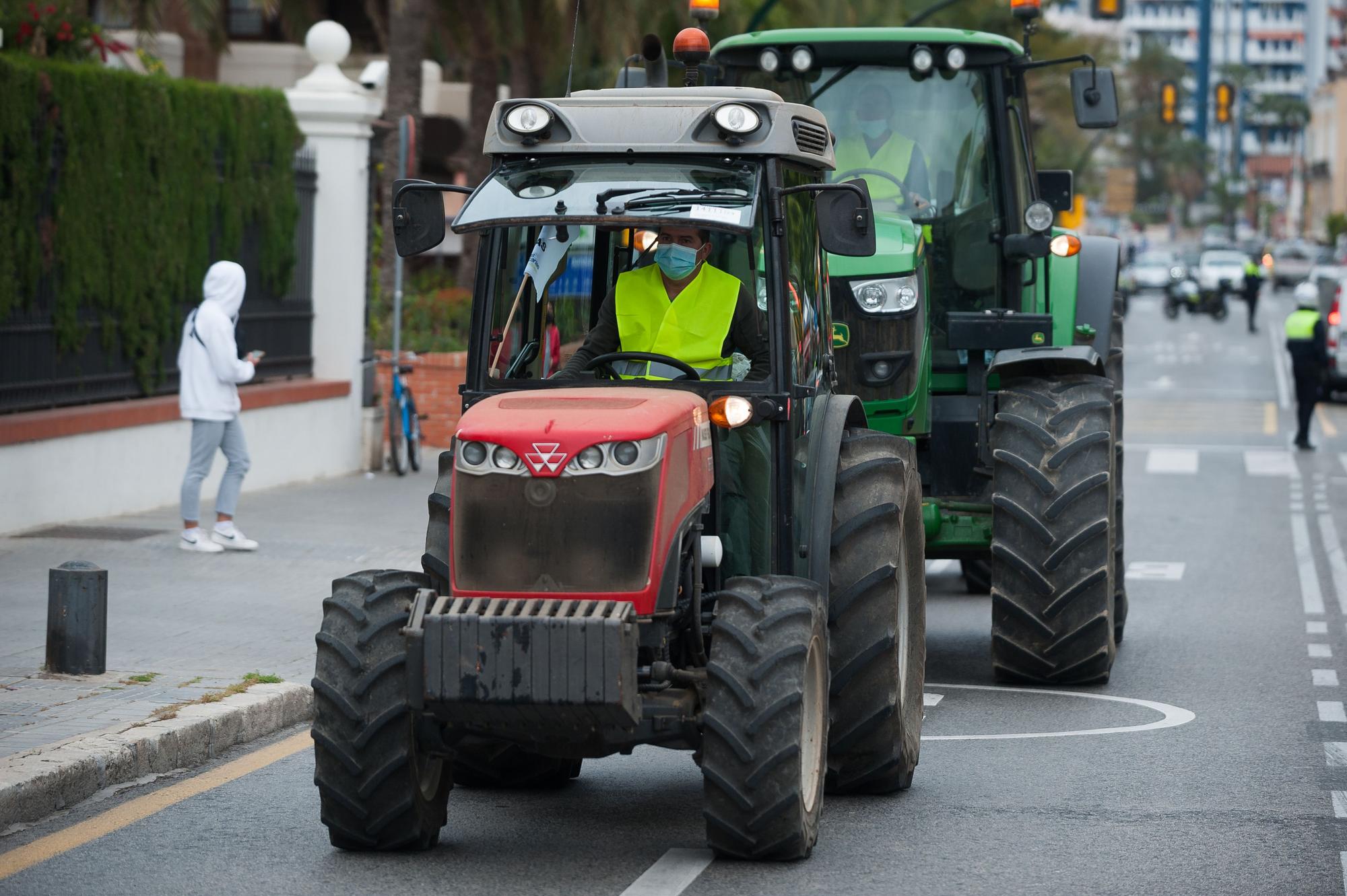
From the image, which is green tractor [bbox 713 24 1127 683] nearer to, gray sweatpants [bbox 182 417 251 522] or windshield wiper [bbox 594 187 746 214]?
windshield wiper [bbox 594 187 746 214]

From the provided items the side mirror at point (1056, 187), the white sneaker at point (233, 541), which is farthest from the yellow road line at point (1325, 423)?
the white sneaker at point (233, 541)

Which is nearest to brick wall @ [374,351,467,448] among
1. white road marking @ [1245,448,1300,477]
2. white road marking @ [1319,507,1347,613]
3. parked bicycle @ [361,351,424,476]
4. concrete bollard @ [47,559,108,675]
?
parked bicycle @ [361,351,424,476]

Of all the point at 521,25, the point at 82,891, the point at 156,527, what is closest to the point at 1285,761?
the point at 82,891

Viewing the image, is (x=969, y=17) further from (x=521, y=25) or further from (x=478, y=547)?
(x=478, y=547)

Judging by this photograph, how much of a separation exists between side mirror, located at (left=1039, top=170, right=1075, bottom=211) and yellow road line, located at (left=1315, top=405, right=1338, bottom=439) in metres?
17.6

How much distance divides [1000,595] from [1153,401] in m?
25.7

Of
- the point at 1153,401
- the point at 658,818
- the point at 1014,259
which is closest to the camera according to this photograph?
the point at 658,818

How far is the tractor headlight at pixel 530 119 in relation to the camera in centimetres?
678

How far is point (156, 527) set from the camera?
1466cm

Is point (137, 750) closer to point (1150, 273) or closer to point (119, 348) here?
point (119, 348)

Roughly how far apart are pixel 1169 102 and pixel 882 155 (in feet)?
73.4

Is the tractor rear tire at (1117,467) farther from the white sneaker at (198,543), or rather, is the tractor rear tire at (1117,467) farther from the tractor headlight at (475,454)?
the white sneaker at (198,543)

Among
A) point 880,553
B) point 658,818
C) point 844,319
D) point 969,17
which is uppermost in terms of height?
point 969,17

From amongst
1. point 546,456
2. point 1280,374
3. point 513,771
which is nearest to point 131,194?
point 513,771
